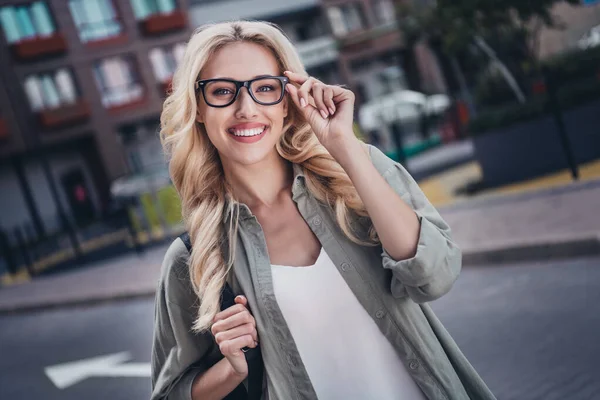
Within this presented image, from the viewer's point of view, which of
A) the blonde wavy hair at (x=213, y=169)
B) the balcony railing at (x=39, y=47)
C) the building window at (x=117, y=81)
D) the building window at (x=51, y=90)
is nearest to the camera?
the blonde wavy hair at (x=213, y=169)

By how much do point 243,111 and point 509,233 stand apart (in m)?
5.70

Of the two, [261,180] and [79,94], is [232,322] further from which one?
[79,94]

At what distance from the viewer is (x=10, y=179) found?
3084 centimetres

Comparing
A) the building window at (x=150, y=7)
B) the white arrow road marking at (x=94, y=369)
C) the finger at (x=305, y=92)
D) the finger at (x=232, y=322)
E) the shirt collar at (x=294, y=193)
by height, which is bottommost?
the white arrow road marking at (x=94, y=369)

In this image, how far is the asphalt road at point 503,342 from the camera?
423 centimetres

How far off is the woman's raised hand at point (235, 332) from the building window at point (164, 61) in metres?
32.7

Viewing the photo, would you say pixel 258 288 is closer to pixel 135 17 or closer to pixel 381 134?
pixel 381 134

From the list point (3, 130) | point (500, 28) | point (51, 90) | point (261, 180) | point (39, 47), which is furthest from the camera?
point (51, 90)

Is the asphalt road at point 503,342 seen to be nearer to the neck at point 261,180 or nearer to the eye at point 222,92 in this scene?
the neck at point 261,180

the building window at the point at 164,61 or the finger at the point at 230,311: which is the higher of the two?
the building window at the point at 164,61

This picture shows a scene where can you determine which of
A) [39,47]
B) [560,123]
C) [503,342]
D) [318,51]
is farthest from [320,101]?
[318,51]

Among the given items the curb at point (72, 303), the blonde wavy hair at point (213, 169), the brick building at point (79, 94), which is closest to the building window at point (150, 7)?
the brick building at point (79, 94)

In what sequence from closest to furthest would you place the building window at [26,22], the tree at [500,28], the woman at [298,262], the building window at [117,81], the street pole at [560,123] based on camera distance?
the woman at [298,262] < the street pole at [560,123] < the tree at [500,28] < the building window at [26,22] < the building window at [117,81]

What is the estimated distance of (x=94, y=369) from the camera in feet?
24.2
